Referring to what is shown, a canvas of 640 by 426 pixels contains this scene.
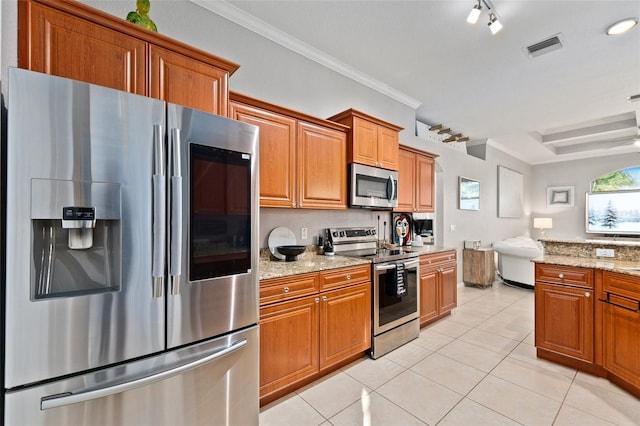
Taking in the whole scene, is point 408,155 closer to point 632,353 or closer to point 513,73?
point 513,73

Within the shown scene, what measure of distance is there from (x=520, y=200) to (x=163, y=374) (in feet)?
29.6

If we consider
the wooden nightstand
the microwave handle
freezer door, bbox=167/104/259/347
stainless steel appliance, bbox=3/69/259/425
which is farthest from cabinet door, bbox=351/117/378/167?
the wooden nightstand

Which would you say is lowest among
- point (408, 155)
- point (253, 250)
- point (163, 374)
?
point (163, 374)

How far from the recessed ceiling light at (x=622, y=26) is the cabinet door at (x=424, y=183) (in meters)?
2.08

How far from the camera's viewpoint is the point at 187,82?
5.44ft

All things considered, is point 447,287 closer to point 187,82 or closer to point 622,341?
point 622,341

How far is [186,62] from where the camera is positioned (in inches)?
65.0

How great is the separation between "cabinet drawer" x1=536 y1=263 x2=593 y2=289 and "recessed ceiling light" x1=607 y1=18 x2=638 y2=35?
2190 mm

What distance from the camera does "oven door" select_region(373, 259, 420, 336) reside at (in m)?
2.62

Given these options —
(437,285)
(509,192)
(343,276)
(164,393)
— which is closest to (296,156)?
(343,276)

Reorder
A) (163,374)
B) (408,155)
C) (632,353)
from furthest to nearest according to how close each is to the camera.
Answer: (408,155), (632,353), (163,374)

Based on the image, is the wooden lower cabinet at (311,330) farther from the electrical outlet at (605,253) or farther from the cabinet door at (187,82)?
the electrical outlet at (605,253)

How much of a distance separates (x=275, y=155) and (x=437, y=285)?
2578 mm

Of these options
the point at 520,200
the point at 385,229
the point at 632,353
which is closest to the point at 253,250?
the point at 385,229
